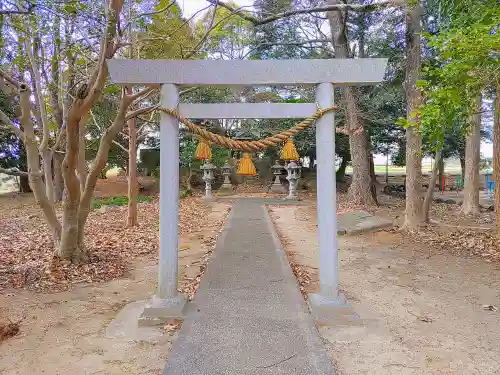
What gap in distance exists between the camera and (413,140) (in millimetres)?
8648

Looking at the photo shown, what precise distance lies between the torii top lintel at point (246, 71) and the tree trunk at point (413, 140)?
542cm

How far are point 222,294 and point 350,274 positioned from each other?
2.20 m

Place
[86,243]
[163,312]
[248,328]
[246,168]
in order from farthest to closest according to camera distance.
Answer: [246,168] < [86,243] < [163,312] < [248,328]

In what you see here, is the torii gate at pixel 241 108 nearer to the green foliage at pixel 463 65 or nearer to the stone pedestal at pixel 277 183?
the green foliage at pixel 463 65

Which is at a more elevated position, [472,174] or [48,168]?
[48,168]

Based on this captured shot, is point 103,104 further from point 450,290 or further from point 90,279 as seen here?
point 450,290

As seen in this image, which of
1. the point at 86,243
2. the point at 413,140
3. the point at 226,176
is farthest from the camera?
the point at 226,176

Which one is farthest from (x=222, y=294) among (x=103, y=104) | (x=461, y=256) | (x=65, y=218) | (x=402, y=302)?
(x=103, y=104)

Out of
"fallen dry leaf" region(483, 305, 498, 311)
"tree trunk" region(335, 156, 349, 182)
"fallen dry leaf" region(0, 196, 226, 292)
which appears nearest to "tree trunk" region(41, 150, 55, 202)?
"fallen dry leaf" region(0, 196, 226, 292)

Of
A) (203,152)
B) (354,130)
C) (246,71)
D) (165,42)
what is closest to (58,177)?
(203,152)

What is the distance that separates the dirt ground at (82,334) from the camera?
114 inches

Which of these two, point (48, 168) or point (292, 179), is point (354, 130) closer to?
point (292, 179)

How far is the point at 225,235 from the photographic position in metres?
7.79

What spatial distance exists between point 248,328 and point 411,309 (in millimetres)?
1850
